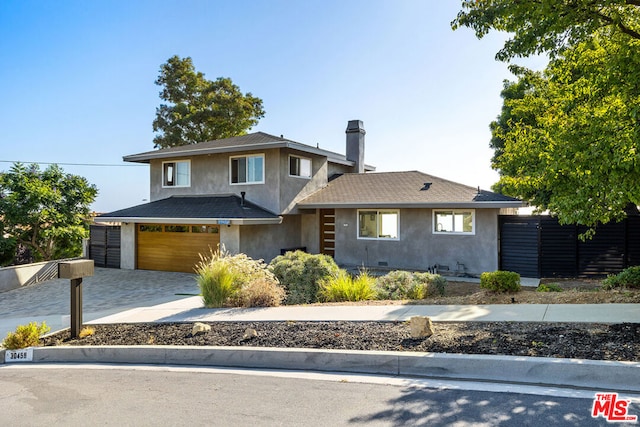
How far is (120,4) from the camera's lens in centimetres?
1373

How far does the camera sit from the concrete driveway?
995 cm

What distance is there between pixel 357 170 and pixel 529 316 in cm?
1568

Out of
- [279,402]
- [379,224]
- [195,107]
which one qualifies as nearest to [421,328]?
[279,402]

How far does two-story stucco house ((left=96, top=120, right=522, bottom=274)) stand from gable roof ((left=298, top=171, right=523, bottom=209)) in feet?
0.13

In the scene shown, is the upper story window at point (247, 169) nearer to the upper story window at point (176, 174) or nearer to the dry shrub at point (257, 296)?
the upper story window at point (176, 174)

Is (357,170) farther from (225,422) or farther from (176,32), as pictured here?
(225,422)

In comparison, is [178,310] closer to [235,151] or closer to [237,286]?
[237,286]

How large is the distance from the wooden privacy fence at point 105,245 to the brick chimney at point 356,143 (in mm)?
12022

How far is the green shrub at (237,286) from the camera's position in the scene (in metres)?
9.15

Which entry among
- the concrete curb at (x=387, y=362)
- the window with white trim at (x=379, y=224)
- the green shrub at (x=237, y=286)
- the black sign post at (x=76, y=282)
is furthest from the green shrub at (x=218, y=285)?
the window with white trim at (x=379, y=224)

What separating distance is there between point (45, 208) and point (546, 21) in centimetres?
1893

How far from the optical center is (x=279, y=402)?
4.26 m

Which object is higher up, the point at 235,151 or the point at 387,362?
the point at 235,151

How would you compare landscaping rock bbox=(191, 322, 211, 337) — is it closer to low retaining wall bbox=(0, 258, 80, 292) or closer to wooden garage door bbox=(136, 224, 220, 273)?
wooden garage door bbox=(136, 224, 220, 273)
